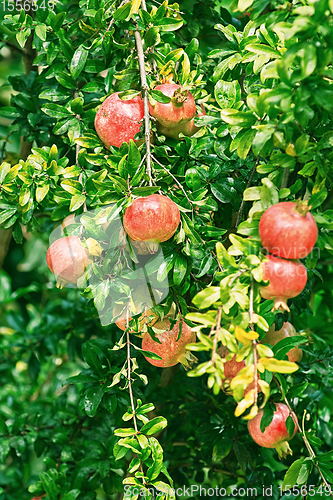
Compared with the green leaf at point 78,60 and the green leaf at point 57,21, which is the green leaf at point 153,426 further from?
the green leaf at point 57,21

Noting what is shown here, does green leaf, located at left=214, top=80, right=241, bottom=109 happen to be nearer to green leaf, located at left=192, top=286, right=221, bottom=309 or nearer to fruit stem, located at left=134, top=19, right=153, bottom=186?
fruit stem, located at left=134, top=19, right=153, bottom=186

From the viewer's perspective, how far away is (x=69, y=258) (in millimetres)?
687

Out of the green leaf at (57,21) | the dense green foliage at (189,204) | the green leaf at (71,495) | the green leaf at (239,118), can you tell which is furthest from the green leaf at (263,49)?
the green leaf at (71,495)

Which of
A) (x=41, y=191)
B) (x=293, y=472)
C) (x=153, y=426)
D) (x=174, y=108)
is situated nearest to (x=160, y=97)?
(x=174, y=108)

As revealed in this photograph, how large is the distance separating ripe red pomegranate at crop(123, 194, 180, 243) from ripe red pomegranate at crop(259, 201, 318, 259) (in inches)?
5.2

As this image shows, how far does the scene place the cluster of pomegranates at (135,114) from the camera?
27.3 inches

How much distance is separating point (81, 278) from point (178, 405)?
59 cm

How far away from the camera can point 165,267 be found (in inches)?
26.0

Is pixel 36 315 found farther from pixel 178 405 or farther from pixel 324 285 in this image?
pixel 324 285

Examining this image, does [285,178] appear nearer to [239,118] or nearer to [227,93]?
[239,118]

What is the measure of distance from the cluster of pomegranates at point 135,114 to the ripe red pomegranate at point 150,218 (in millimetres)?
153

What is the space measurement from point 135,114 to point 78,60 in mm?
201

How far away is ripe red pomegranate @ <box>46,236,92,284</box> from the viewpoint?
0.69 meters

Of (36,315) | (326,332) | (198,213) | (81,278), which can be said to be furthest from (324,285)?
(36,315)
